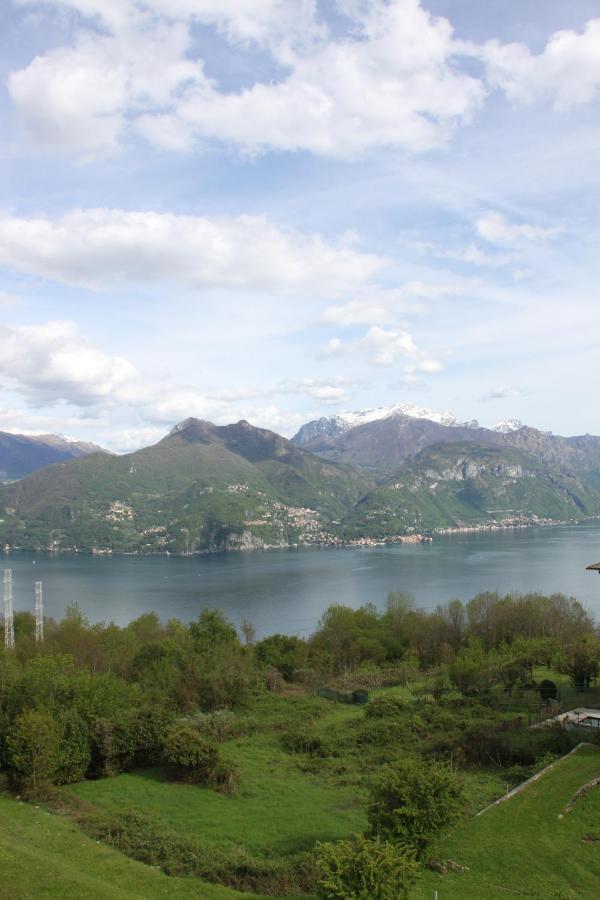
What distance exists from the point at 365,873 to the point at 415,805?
3.89 m

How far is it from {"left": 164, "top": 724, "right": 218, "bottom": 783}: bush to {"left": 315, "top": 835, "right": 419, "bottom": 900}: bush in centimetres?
1289

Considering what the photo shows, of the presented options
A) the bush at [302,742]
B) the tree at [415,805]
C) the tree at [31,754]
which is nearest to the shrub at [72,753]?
the tree at [31,754]

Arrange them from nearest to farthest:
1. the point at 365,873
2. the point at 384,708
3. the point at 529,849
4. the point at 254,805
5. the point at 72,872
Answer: the point at 365,873 → the point at 72,872 → the point at 529,849 → the point at 254,805 → the point at 384,708

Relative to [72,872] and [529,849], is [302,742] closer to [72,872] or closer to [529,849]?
[529,849]

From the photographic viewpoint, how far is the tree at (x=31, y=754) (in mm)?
22641

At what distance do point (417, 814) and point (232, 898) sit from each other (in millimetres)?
4337

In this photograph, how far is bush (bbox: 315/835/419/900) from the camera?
1134 cm

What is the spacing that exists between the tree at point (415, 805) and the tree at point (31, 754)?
41.8 feet

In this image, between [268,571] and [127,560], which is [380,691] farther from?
[127,560]

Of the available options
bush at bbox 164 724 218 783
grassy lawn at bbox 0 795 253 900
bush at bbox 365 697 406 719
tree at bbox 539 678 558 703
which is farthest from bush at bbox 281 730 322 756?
tree at bbox 539 678 558 703

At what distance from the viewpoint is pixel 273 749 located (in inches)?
1141

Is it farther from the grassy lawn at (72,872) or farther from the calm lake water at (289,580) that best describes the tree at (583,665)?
the calm lake water at (289,580)

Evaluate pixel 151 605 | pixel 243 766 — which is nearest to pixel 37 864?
pixel 243 766

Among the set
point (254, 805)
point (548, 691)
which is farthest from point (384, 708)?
point (254, 805)
